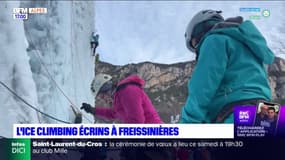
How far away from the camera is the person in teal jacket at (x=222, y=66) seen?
12.8 ft

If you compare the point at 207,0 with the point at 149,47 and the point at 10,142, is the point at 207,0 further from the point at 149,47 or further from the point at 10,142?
the point at 10,142

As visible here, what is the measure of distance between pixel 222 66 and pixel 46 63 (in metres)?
1.36

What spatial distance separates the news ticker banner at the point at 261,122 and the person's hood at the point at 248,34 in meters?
0.37

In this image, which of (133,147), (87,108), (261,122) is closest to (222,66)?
(261,122)

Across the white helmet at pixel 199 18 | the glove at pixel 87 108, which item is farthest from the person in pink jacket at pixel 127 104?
the white helmet at pixel 199 18

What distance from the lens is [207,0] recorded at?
407 centimetres

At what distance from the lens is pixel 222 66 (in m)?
3.89

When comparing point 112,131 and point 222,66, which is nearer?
point 222,66

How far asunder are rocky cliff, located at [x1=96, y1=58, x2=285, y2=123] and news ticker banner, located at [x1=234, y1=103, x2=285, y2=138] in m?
0.11

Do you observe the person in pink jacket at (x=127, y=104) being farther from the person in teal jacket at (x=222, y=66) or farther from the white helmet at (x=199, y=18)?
the white helmet at (x=199, y=18)

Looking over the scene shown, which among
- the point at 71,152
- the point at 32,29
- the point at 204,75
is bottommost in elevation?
the point at 71,152

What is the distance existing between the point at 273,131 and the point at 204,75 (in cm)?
71

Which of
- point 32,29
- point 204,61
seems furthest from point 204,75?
point 32,29

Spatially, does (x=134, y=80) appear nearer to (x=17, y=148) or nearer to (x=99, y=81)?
(x=99, y=81)
